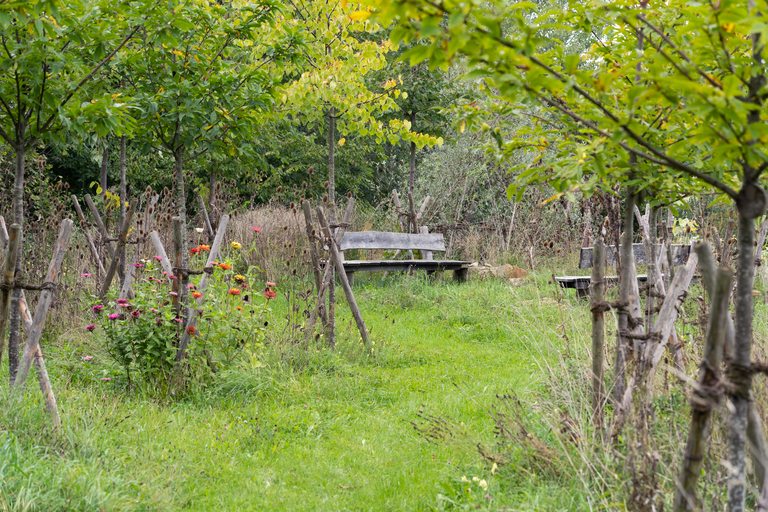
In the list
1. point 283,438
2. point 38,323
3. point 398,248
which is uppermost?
point 398,248

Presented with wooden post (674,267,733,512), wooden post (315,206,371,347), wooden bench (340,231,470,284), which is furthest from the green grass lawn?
wooden bench (340,231,470,284)

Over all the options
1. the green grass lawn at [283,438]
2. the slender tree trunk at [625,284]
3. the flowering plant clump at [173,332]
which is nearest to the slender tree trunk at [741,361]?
the slender tree trunk at [625,284]

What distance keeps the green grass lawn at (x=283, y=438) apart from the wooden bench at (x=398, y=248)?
3.14 meters

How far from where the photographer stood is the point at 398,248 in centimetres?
1004

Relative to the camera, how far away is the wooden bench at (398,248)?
9352 millimetres

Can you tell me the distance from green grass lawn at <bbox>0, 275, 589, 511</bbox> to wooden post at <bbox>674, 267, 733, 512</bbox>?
1.00 meters

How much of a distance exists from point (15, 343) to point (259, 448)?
5.29 ft

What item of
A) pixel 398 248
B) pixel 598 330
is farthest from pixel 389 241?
pixel 598 330

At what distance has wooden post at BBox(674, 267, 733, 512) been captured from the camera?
64.5 inches

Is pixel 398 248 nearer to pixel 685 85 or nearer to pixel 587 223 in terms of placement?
pixel 587 223

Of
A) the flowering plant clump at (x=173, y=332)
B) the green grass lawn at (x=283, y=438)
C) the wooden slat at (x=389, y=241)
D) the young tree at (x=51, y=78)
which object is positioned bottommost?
the green grass lawn at (x=283, y=438)

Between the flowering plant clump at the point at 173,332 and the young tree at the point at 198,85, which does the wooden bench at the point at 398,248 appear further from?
the young tree at the point at 198,85

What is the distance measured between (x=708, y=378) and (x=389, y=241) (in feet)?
27.6

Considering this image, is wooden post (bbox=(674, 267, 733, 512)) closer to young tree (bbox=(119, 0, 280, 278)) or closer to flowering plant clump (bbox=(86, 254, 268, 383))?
flowering plant clump (bbox=(86, 254, 268, 383))
